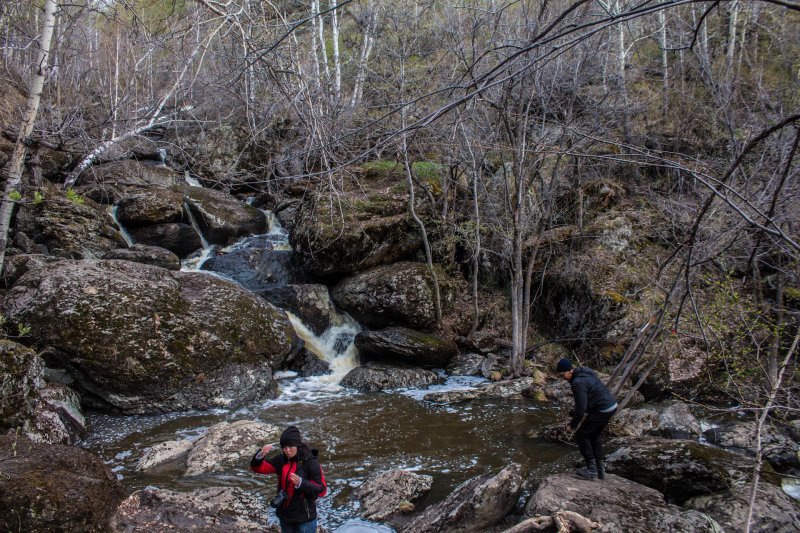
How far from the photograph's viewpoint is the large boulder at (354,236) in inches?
523

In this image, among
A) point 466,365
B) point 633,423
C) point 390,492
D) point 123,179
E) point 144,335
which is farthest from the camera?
Answer: point 123,179

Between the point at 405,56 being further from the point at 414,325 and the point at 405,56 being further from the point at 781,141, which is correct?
the point at 781,141

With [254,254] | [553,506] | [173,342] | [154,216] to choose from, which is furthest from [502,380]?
[154,216]

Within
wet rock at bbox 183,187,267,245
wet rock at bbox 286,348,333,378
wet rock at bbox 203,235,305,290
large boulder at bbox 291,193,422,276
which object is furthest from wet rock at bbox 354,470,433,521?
wet rock at bbox 183,187,267,245

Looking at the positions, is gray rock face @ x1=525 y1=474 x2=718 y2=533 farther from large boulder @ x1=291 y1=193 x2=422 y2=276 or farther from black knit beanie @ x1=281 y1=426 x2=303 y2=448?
large boulder @ x1=291 y1=193 x2=422 y2=276

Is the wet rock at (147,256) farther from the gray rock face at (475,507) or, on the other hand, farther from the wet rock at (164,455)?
the gray rock face at (475,507)

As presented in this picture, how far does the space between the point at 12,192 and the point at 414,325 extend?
9.09m

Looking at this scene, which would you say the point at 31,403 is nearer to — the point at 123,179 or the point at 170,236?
the point at 170,236

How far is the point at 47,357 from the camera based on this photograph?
27.0ft

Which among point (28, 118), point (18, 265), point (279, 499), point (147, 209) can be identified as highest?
point (28, 118)

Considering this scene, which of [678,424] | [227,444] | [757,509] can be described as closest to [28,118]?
[227,444]

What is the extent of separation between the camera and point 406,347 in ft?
38.9

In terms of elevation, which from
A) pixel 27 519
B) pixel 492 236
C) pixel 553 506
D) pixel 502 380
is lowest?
pixel 502 380

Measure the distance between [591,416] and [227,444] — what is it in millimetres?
5041
